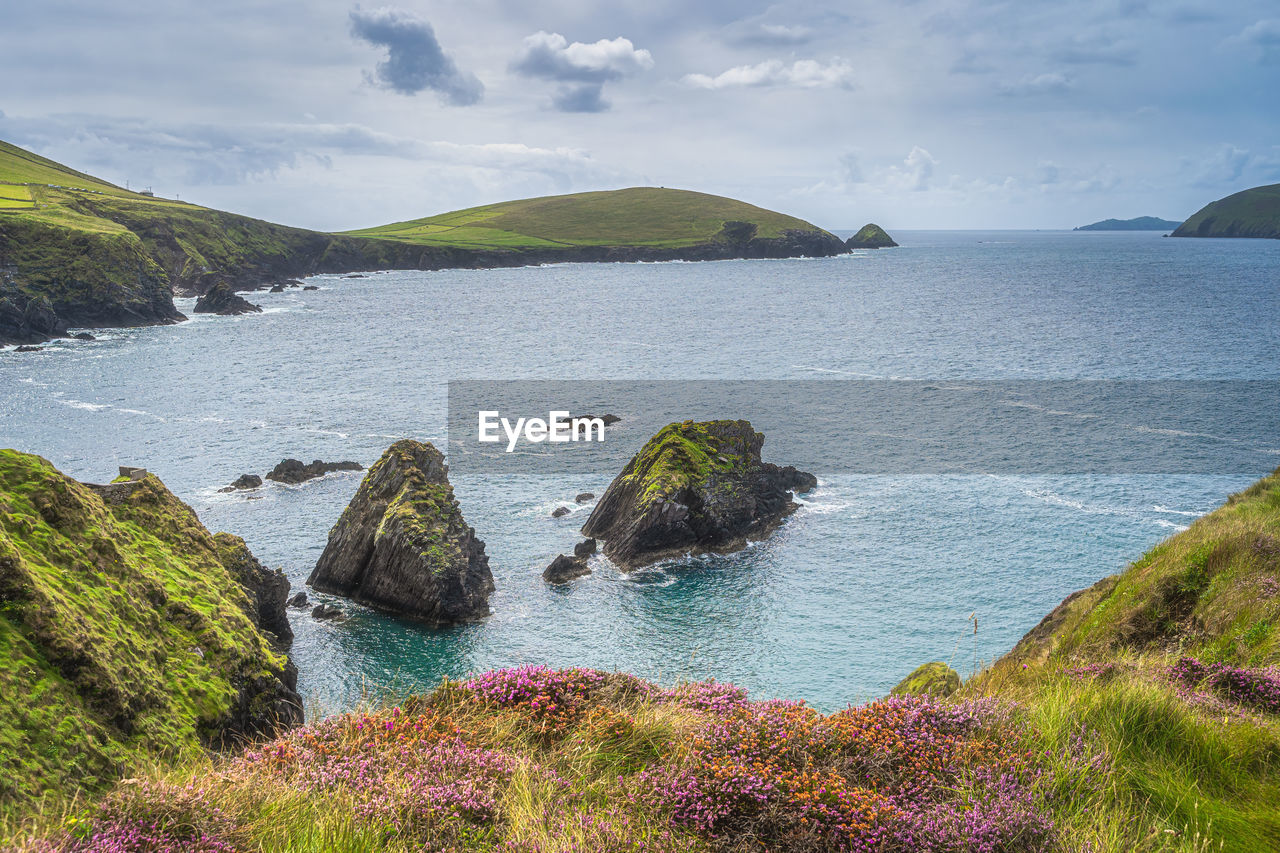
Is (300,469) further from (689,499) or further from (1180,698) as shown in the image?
(1180,698)

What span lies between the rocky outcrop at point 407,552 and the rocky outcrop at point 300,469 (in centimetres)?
1520

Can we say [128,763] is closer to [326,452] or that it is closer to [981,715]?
[981,715]

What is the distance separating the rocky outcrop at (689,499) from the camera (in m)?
50.0

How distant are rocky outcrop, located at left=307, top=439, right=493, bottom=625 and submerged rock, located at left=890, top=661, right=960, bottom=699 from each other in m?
29.6

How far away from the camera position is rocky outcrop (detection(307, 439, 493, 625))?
41.9 m

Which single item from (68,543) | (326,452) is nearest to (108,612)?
(68,543)

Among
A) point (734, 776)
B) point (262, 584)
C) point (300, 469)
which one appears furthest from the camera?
point (300, 469)

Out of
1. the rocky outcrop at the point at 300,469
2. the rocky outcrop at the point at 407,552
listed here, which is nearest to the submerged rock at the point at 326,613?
the rocky outcrop at the point at 407,552

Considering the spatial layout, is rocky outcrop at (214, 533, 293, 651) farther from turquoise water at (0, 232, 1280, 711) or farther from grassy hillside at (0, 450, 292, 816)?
grassy hillside at (0, 450, 292, 816)

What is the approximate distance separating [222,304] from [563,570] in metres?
138

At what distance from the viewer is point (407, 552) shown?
42688 millimetres

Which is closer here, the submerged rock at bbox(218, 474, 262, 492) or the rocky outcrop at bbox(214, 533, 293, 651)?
the rocky outcrop at bbox(214, 533, 293, 651)

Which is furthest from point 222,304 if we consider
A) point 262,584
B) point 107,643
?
point 107,643

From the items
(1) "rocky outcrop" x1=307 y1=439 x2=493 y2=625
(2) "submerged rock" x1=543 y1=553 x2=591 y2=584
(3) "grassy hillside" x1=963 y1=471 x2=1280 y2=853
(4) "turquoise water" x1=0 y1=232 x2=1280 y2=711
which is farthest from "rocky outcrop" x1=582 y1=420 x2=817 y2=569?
(3) "grassy hillside" x1=963 y1=471 x2=1280 y2=853
